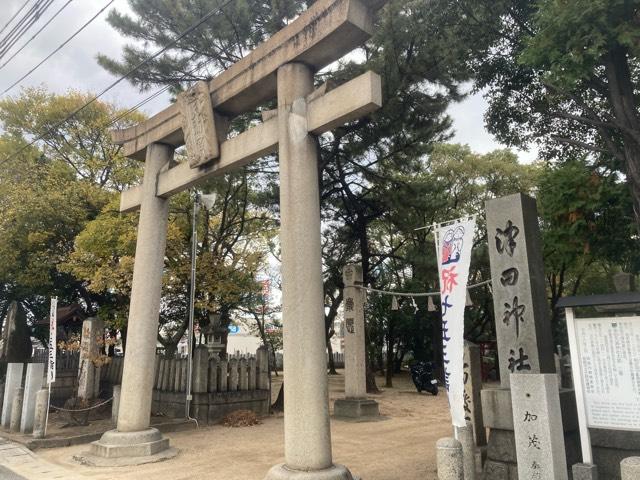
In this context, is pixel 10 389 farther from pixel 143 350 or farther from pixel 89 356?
pixel 143 350

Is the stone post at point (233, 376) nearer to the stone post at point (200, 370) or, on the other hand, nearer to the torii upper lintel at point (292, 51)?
the stone post at point (200, 370)

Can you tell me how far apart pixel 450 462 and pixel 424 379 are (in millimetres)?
14748

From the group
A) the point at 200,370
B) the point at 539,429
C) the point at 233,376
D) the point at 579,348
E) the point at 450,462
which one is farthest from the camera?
the point at 233,376

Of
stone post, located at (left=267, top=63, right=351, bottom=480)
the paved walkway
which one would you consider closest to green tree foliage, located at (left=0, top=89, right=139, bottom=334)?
the paved walkway

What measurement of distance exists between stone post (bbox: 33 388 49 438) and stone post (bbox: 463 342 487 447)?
8031 mm

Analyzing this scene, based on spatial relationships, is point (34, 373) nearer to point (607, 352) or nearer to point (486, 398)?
point (486, 398)

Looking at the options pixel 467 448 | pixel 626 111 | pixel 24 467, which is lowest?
pixel 24 467

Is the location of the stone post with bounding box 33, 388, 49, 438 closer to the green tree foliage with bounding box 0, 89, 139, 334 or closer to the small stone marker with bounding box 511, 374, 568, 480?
the green tree foliage with bounding box 0, 89, 139, 334

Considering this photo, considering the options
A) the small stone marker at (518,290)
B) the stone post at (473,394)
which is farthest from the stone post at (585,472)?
the stone post at (473,394)

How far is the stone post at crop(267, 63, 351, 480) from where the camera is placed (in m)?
5.29

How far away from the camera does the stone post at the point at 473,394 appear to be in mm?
7387

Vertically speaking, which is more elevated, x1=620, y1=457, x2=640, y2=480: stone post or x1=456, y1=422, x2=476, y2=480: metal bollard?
x1=620, y1=457, x2=640, y2=480: stone post

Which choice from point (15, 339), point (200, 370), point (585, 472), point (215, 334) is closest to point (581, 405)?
point (585, 472)

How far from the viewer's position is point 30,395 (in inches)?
395
